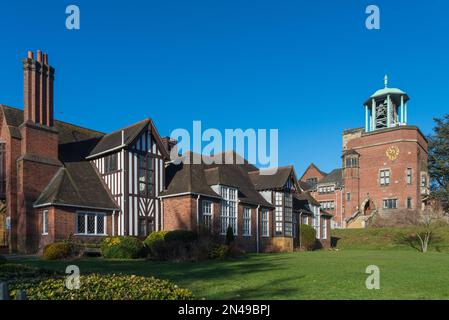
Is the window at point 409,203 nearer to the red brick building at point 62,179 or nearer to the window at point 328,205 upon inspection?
the window at point 328,205

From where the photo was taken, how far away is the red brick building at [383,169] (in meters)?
55.2

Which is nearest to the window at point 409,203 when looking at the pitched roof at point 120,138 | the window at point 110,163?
the pitched roof at point 120,138

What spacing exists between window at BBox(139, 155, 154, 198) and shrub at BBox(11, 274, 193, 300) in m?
20.9

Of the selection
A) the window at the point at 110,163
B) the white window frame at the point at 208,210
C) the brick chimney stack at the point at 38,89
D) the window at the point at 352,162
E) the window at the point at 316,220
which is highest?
the brick chimney stack at the point at 38,89

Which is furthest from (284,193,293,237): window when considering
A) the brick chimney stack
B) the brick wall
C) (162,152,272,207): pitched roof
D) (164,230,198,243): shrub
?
the brick wall

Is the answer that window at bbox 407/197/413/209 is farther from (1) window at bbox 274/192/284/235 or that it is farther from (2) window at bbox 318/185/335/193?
(1) window at bbox 274/192/284/235

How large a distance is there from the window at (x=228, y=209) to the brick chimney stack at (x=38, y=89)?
1342cm

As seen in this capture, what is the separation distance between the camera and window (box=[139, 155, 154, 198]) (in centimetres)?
2936

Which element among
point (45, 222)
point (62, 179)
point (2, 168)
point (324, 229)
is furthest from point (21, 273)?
point (324, 229)

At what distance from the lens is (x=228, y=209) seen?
31.5 meters

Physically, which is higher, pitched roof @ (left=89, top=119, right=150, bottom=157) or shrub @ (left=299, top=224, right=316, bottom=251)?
pitched roof @ (left=89, top=119, right=150, bottom=157)

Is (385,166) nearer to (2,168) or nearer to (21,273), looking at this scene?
(2,168)
